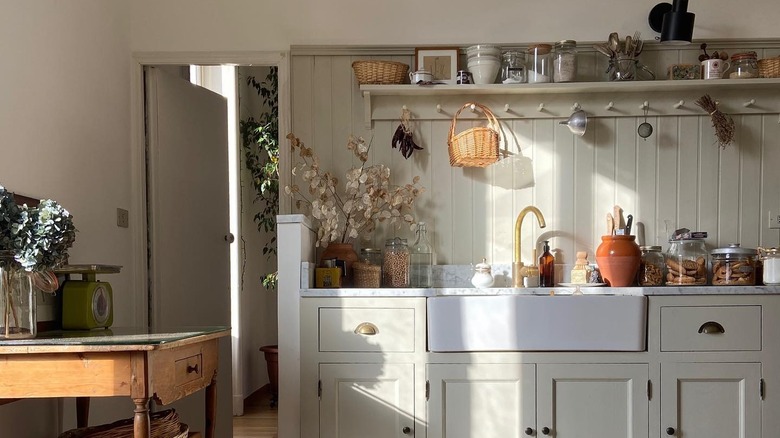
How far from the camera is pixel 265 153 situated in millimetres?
5422

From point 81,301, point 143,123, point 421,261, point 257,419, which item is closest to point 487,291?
point 421,261

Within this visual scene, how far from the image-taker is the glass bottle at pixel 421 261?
3.45 metres

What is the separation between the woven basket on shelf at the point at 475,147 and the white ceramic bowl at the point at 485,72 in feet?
0.67

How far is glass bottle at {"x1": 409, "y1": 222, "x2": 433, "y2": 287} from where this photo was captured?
3449 millimetres

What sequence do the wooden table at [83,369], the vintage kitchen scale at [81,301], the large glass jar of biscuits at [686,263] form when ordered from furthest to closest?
the large glass jar of biscuits at [686,263], the vintage kitchen scale at [81,301], the wooden table at [83,369]

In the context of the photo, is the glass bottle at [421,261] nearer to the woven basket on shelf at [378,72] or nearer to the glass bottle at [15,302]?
the woven basket on shelf at [378,72]

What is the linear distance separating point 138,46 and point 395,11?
3.84ft

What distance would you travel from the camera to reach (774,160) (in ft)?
11.3

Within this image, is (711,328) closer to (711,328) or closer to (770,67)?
(711,328)

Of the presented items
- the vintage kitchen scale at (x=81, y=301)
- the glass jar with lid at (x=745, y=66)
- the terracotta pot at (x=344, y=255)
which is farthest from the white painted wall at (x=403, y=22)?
the vintage kitchen scale at (x=81, y=301)

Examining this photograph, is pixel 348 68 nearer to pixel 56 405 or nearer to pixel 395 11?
pixel 395 11

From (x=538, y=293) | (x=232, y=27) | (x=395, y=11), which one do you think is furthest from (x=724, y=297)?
(x=232, y=27)

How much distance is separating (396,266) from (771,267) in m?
1.50

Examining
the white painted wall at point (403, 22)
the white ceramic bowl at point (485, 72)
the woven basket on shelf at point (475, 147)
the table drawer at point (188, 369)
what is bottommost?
the table drawer at point (188, 369)
